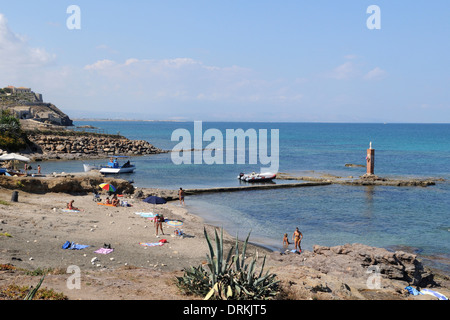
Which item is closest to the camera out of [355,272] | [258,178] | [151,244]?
[355,272]

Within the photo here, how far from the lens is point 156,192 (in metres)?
35.0

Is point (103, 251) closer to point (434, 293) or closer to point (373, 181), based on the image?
point (434, 293)

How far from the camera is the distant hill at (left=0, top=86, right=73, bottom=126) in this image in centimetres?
11556

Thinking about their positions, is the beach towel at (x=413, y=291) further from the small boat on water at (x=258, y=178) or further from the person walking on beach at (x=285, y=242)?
the small boat on water at (x=258, y=178)

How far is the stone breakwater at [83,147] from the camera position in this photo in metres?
69.9

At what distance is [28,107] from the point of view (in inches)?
4998

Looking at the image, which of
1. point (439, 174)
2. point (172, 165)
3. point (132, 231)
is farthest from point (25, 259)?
point (439, 174)

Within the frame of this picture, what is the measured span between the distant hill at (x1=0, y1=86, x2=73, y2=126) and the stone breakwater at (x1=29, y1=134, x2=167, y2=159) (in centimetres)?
2961

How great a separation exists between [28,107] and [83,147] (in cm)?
6411

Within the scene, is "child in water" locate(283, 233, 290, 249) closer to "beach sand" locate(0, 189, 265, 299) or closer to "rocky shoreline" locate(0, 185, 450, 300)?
"rocky shoreline" locate(0, 185, 450, 300)

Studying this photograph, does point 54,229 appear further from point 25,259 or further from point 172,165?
point 172,165

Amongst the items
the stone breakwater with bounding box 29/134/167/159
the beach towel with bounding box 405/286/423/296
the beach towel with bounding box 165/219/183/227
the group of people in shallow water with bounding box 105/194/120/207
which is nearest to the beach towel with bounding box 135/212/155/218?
the beach towel with bounding box 165/219/183/227

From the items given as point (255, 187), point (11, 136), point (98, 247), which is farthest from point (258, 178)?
point (11, 136)
